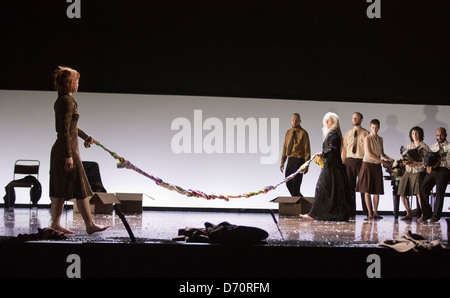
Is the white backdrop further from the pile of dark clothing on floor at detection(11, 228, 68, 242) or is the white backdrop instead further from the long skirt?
the pile of dark clothing on floor at detection(11, 228, 68, 242)

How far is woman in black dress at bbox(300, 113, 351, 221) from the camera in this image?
693 cm

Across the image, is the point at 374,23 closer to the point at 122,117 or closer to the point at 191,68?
the point at 191,68

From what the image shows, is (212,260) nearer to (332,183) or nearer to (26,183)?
(332,183)

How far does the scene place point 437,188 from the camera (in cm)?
721

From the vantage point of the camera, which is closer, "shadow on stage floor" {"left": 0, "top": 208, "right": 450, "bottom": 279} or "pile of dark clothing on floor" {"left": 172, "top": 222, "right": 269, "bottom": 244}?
"shadow on stage floor" {"left": 0, "top": 208, "right": 450, "bottom": 279}

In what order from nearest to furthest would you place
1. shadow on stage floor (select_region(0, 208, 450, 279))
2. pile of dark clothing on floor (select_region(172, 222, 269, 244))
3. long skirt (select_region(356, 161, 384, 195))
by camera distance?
shadow on stage floor (select_region(0, 208, 450, 279))
pile of dark clothing on floor (select_region(172, 222, 269, 244))
long skirt (select_region(356, 161, 384, 195))

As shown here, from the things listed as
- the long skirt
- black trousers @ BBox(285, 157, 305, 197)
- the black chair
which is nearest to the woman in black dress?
the long skirt

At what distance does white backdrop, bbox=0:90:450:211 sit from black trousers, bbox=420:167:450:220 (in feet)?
8.54

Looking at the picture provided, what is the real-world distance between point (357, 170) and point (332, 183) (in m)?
1.38

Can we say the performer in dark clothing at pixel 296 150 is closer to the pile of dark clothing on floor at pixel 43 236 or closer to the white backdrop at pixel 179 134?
the white backdrop at pixel 179 134

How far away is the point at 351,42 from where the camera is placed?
7648 millimetres

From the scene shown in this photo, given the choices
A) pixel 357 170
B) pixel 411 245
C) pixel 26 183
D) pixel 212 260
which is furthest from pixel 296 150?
pixel 212 260
